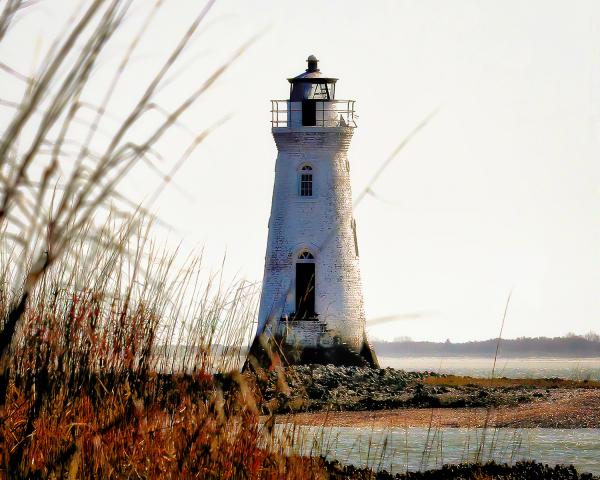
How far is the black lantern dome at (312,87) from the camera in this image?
2409cm

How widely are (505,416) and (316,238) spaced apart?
5.88 m

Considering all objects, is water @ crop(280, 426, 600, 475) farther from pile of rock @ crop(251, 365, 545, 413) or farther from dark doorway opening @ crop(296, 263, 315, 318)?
dark doorway opening @ crop(296, 263, 315, 318)

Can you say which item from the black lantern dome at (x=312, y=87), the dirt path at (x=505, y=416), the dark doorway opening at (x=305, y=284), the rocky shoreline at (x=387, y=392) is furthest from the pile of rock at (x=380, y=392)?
the black lantern dome at (x=312, y=87)

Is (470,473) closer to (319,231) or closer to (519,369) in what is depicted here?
(319,231)

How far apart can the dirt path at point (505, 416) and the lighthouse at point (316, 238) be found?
314cm

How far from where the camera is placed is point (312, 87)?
24.3m

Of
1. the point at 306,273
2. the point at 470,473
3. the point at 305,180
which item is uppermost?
the point at 305,180

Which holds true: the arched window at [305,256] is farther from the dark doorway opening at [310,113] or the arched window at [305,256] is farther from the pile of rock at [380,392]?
the dark doorway opening at [310,113]

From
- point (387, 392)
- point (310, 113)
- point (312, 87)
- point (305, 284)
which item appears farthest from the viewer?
point (312, 87)

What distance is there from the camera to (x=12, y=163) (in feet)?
5.59

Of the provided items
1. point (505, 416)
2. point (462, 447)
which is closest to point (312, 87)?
point (505, 416)

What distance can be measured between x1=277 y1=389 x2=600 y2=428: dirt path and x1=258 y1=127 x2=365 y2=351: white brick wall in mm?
3286

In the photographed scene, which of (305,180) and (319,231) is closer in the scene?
(319,231)

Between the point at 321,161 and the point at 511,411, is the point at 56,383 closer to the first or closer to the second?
the point at 511,411
